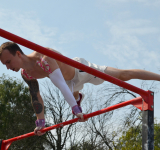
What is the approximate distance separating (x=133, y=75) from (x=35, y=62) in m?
1.16

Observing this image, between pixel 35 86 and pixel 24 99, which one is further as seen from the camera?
pixel 24 99

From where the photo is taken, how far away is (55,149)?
15781 millimetres

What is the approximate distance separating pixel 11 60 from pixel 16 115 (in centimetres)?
1709

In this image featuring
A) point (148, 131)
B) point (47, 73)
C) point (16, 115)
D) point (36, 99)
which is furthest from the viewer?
point (16, 115)

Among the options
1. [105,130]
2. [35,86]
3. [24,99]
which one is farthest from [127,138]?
[24,99]

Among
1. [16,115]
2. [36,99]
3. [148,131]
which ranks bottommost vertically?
[148,131]

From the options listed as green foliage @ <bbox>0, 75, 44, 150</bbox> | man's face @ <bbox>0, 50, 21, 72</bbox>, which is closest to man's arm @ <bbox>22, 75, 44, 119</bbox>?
man's face @ <bbox>0, 50, 21, 72</bbox>

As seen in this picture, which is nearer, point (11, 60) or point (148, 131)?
point (148, 131)

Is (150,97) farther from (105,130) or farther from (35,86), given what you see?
(105,130)

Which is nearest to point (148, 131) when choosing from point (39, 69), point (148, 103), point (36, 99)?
point (148, 103)

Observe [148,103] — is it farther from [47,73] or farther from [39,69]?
[39,69]

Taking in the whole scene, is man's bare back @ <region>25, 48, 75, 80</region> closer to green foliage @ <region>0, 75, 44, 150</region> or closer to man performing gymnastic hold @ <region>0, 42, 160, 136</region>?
man performing gymnastic hold @ <region>0, 42, 160, 136</region>

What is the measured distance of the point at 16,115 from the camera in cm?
1897

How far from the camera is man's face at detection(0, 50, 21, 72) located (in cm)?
264
